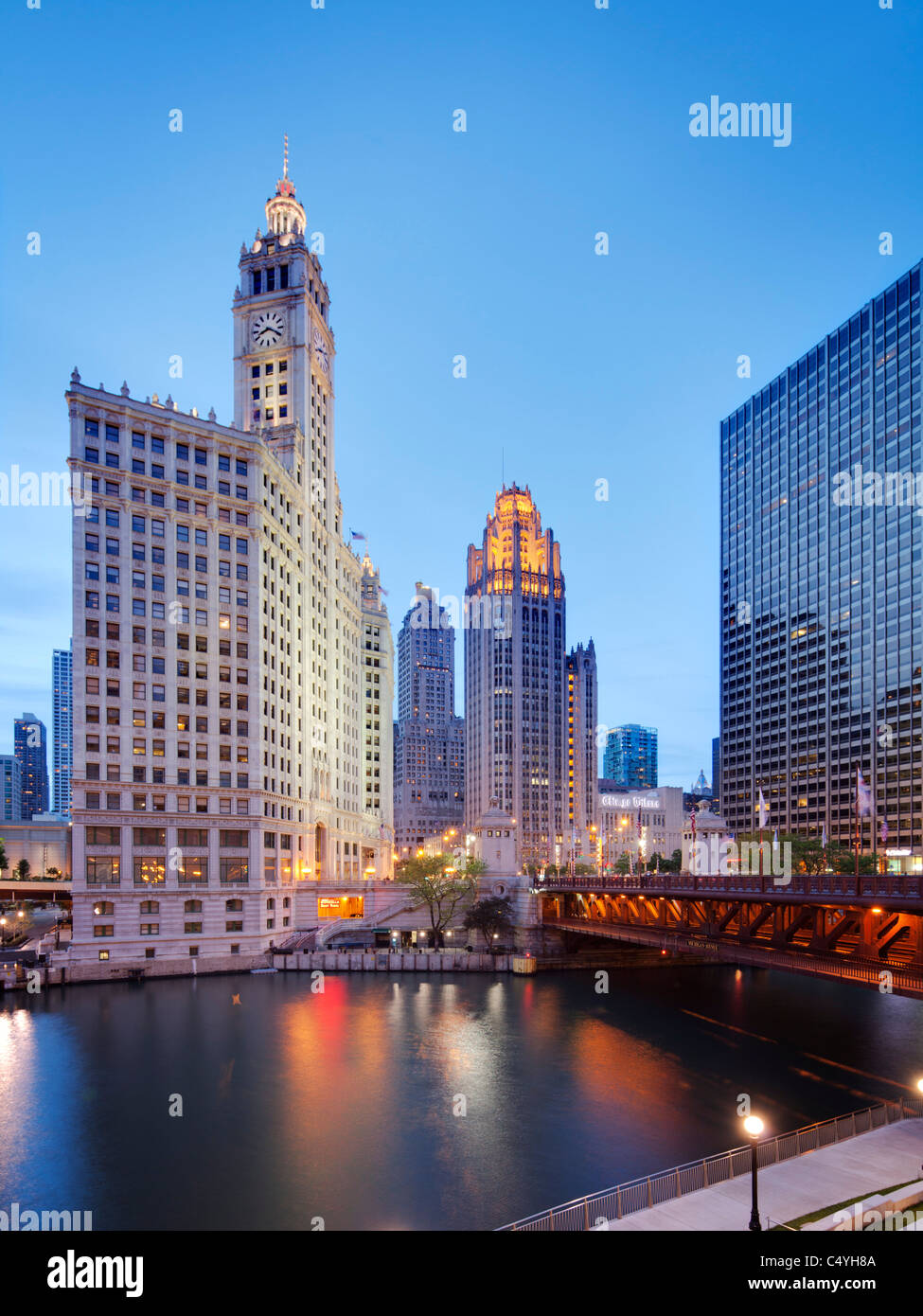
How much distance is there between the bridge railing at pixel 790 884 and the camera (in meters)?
31.3

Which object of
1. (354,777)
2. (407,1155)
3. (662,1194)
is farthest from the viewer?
(354,777)

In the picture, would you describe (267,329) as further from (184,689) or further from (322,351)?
(184,689)

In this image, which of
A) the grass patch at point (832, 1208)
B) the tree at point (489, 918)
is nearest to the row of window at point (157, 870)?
the tree at point (489, 918)

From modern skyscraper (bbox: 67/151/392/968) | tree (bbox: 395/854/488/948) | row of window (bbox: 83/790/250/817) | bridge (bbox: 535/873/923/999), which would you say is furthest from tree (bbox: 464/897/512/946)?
bridge (bbox: 535/873/923/999)

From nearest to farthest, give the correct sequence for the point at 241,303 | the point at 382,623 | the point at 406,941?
the point at 406,941 → the point at 241,303 → the point at 382,623

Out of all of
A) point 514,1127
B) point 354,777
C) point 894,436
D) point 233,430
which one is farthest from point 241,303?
point 894,436

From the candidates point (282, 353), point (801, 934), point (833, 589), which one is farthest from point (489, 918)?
point (833, 589)

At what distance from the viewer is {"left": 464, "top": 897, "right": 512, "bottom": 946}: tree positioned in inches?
3236

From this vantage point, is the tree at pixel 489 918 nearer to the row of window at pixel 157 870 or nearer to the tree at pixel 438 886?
the tree at pixel 438 886

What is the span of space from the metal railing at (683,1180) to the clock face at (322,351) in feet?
307

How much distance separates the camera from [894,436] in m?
153

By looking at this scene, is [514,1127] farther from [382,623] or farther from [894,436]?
[894,436]

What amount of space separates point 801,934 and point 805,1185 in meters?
25.3

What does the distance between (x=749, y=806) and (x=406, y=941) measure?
119960 mm
